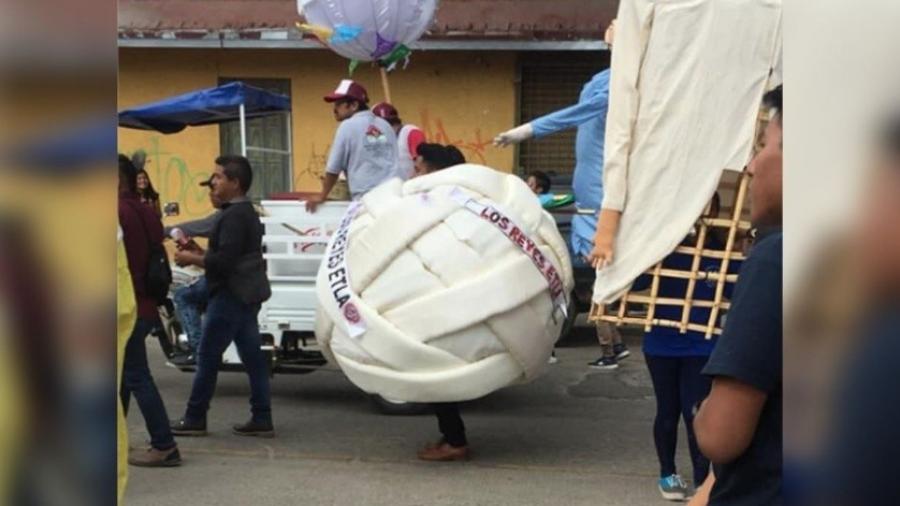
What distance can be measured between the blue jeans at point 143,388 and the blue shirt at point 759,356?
3.97 metres

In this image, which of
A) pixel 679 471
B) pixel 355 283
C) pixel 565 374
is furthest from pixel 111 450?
pixel 565 374

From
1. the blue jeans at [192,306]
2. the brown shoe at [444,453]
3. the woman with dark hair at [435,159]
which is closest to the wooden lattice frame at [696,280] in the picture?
the brown shoe at [444,453]

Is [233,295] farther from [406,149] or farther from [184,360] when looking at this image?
[406,149]

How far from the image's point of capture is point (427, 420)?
6938 mm

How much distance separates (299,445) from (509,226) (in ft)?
6.70

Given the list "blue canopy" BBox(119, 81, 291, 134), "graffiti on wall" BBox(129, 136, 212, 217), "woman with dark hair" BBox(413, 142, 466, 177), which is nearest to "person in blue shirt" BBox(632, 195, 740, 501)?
"woman with dark hair" BBox(413, 142, 466, 177)

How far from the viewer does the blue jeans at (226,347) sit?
6293mm

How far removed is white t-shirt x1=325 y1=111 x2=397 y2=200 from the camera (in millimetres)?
7297

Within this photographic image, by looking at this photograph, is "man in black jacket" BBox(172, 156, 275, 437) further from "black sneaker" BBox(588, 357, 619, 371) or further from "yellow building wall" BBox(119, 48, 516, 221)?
"yellow building wall" BBox(119, 48, 516, 221)

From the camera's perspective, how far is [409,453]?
6148mm

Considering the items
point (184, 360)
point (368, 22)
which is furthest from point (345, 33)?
point (184, 360)

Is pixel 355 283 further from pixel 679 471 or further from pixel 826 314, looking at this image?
pixel 826 314

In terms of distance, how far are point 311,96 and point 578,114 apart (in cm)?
842

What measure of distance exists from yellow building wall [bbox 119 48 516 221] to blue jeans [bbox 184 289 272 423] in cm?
765
